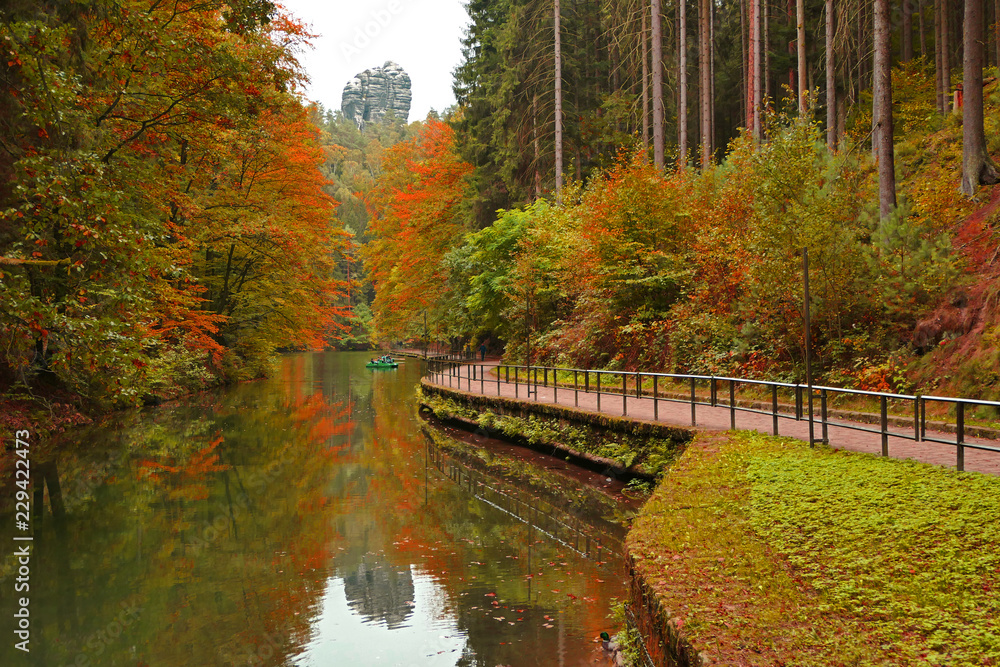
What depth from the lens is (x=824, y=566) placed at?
540cm

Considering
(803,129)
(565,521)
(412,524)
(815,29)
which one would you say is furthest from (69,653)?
(815,29)

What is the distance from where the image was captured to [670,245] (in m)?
21.1

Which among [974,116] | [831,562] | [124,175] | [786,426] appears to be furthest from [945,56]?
[124,175]

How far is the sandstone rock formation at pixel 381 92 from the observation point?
144 metres

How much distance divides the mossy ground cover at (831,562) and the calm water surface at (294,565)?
4.68 feet

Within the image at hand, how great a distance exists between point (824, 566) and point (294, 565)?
6.43 m

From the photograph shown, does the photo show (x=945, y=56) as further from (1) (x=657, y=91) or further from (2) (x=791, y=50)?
(1) (x=657, y=91)

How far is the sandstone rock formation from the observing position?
→ 473 feet

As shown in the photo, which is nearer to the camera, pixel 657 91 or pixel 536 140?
pixel 657 91

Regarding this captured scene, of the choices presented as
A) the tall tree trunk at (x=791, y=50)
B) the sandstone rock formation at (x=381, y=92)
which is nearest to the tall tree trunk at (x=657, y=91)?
the tall tree trunk at (x=791, y=50)

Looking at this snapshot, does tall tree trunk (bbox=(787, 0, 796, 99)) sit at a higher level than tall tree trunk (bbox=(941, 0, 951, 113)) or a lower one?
higher

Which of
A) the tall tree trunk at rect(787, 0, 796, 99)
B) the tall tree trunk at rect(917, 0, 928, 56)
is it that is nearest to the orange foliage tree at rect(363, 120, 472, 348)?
the tall tree trunk at rect(787, 0, 796, 99)

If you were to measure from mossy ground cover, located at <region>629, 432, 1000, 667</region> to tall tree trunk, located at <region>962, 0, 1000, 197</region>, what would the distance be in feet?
31.5

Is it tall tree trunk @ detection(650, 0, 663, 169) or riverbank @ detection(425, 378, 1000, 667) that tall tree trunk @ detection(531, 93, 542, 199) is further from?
riverbank @ detection(425, 378, 1000, 667)
